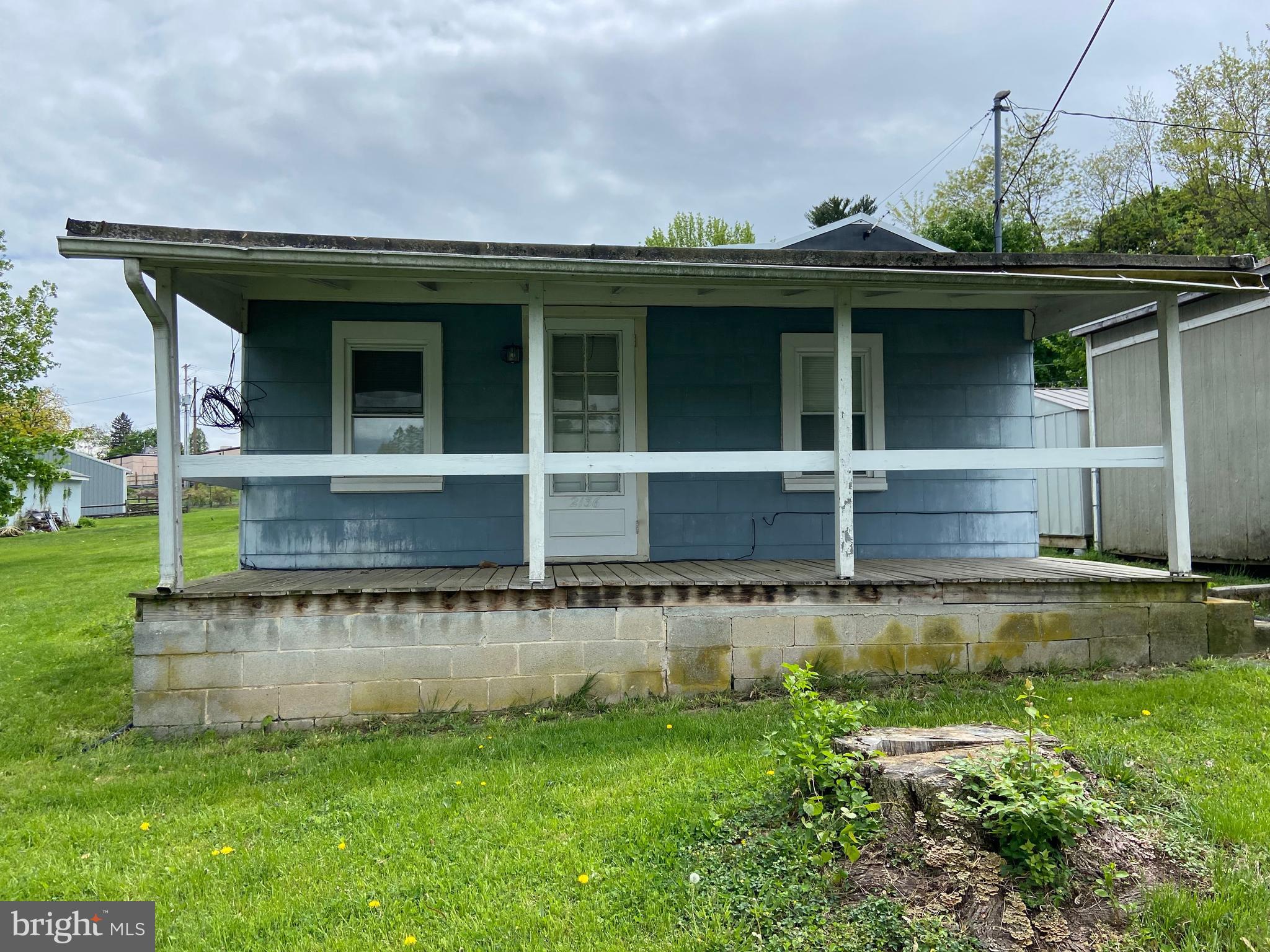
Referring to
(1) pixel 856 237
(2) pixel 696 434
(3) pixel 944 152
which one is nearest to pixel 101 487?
(3) pixel 944 152

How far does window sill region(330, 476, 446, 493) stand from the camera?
593 cm

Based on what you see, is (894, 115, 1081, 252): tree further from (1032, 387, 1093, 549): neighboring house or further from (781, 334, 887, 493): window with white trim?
(781, 334, 887, 493): window with white trim

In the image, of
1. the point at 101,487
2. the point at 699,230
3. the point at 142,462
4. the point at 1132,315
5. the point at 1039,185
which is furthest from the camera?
the point at 142,462

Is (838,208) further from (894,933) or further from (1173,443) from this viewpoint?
(894,933)

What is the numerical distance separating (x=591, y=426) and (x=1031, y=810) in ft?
14.8

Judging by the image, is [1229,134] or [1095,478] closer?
[1095,478]

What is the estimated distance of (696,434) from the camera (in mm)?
6258

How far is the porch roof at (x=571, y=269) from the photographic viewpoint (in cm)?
423

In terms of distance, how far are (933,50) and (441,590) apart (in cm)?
1832

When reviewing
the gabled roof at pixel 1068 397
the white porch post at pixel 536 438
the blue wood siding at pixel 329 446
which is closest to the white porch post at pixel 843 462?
the white porch post at pixel 536 438

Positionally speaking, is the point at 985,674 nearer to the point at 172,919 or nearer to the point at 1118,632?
the point at 1118,632

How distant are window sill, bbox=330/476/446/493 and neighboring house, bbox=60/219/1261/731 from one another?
0.08 ft

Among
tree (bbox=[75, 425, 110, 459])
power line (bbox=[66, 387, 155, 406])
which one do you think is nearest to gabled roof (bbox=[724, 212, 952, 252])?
tree (bbox=[75, 425, 110, 459])

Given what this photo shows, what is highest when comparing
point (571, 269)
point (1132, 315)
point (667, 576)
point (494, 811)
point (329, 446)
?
point (1132, 315)
